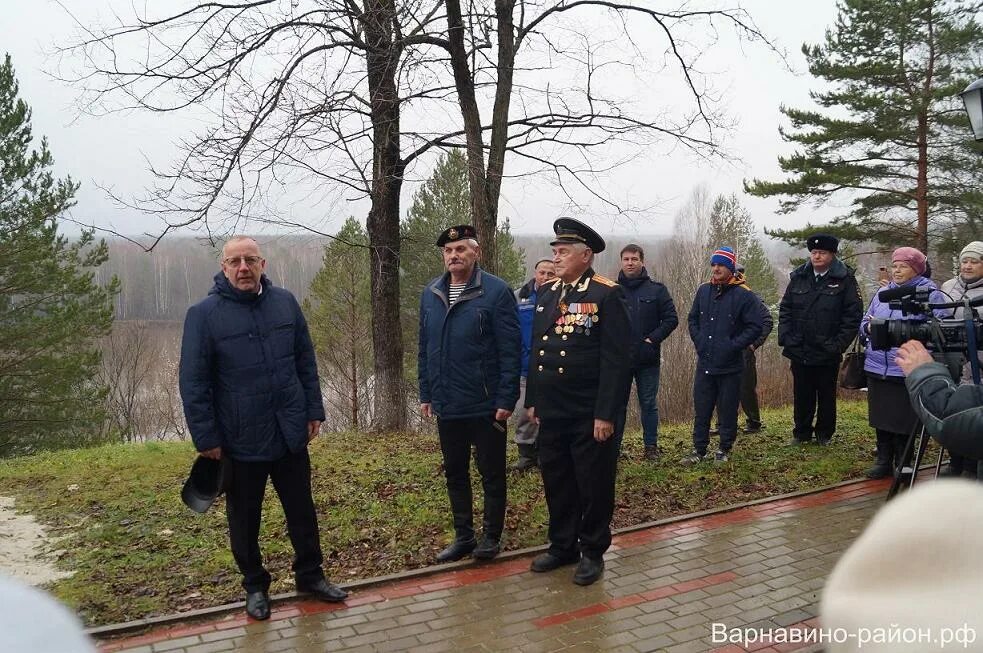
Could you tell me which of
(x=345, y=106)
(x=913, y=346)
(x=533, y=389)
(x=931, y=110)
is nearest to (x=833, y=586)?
(x=913, y=346)

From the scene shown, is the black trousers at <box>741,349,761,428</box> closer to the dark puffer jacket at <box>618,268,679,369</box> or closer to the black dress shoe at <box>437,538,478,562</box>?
the dark puffer jacket at <box>618,268,679,369</box>

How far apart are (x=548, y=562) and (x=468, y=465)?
822 mm

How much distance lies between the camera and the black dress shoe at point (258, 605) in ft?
14.6

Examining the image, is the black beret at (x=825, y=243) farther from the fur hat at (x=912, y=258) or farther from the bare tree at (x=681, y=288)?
the bare tree at (x=681, y=288)

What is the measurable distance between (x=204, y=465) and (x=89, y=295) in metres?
18.2

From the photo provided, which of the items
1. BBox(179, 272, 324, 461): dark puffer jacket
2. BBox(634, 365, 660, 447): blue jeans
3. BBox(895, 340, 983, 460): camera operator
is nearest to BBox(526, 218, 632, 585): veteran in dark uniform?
BBox(179, 272, 324, 461): dark puffer jacket

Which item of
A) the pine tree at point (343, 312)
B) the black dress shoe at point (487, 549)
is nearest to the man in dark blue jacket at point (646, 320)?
the black dress shoe at point (487, 549)

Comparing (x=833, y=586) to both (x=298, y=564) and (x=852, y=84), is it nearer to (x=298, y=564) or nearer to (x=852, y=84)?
(x=298, y=564)

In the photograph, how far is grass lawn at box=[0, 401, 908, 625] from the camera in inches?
201

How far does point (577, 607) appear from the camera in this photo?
14.7 feet

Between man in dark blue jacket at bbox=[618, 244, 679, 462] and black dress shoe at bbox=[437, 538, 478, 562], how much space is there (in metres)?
3.06

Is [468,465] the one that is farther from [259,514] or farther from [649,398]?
[649,398]

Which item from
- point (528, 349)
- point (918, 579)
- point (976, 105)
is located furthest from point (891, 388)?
point (918, 579)

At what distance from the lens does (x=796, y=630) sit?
4.10m
